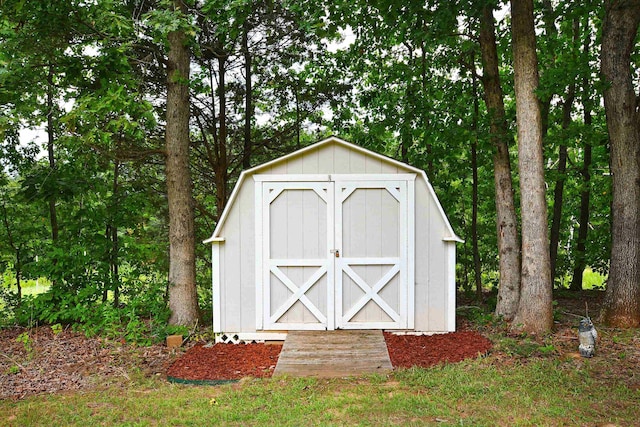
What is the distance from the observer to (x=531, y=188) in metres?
6.34

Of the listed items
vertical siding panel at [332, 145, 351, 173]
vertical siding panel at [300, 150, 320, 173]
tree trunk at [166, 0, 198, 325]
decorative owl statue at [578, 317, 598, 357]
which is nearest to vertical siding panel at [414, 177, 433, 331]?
vertical siding panel at [332, 145, 351, 173]

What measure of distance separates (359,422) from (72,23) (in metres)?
6.13

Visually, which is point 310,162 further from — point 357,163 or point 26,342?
point 26,342

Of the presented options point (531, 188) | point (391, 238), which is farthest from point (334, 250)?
point (531, 188)

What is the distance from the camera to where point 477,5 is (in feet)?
20.9

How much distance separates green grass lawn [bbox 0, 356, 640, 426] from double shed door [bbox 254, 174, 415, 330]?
5.30 feet

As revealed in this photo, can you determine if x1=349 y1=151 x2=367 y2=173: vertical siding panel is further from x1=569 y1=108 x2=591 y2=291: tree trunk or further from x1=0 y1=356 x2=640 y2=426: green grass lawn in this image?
x1=569 y1=108 x2=591 y2=291: tree trunk

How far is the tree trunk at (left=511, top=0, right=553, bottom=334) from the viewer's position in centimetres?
629

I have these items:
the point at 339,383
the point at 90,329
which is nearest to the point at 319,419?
the point at 339,383

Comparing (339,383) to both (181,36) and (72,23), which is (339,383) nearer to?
(181,36)

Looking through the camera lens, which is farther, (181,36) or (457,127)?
(457,127)

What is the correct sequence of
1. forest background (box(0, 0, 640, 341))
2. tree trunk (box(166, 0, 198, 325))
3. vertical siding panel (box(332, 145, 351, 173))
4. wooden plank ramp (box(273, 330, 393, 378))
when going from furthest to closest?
tree trunk (box(166, 0, 198, 325)) → vertical siding panel (box(332, 145, 351, 173)) → forest background (box(0, 0, 640, 341)) → wooden plank ramp (box(273, 330, 393, 378))

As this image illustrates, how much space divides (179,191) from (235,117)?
3.83m

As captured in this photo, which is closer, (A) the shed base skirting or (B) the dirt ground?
(B) the dirt ground
